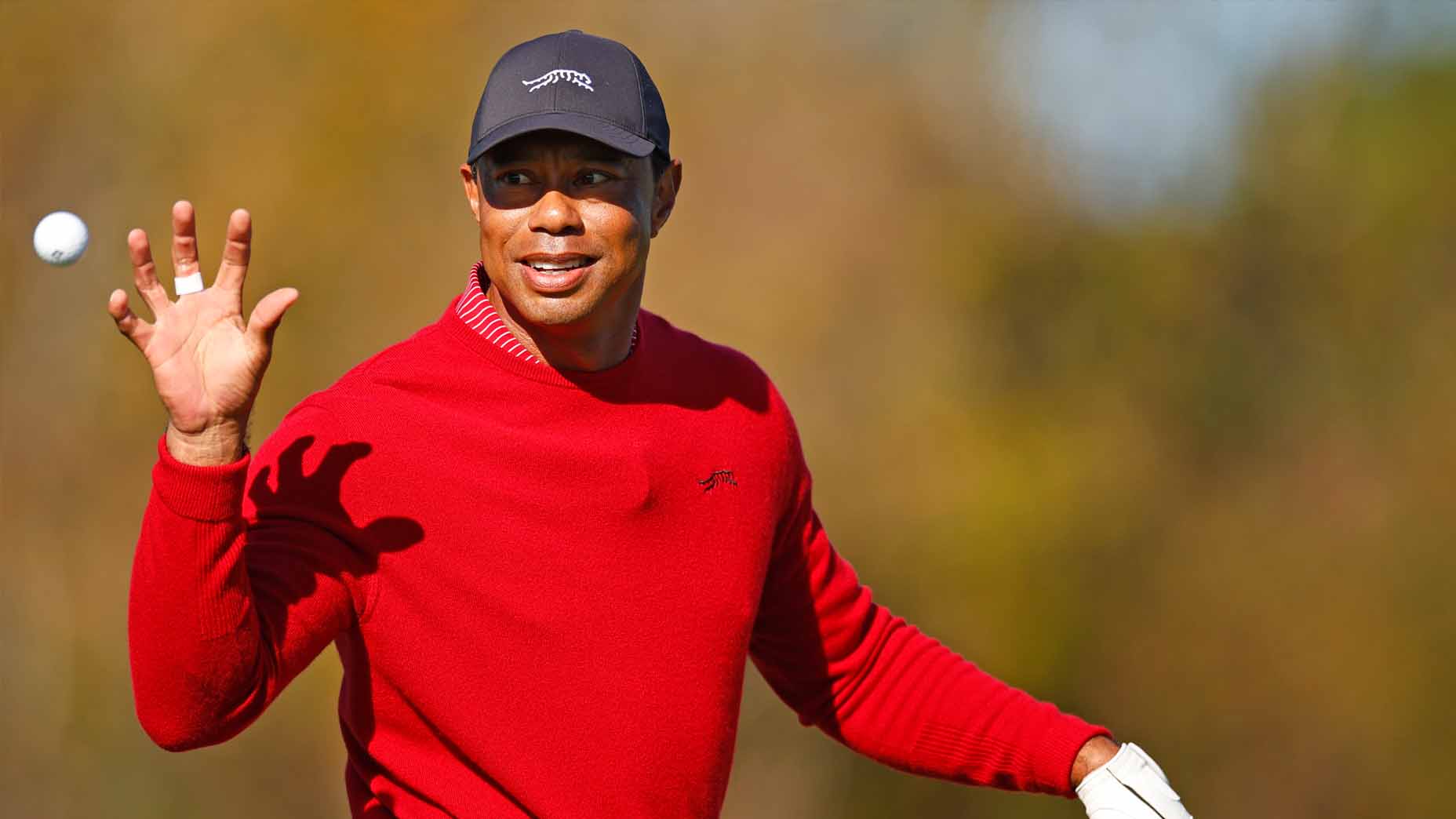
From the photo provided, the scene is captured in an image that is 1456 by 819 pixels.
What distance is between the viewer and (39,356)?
6273 millimetres

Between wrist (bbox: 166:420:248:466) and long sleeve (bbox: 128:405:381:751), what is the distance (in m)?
0.01

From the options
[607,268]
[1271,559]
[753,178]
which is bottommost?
[607,268]

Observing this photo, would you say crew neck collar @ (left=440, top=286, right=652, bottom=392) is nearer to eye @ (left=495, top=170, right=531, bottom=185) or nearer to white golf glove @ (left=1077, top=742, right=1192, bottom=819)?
eye @ (left=495, top=170, right=531, bottom=185)

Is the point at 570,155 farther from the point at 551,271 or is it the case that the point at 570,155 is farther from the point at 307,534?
the point at 307,534

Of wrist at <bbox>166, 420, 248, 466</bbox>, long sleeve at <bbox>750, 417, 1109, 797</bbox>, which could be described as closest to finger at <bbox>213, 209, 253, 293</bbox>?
wrist at <bbox>166, 420, 248, 466</bbox>

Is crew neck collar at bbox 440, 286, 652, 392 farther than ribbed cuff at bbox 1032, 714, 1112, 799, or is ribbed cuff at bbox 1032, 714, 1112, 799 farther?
ribbed cuff at bbox 1032, 714, 1112, 799

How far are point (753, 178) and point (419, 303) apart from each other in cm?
152

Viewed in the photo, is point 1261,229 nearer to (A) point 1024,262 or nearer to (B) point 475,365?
(A) point 1024,262

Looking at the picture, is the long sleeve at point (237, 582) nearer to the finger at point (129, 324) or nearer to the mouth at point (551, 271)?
the finger at point (129, 324)

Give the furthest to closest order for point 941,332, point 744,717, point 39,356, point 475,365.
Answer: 1. point 941,332
2. point 744,717
3. point 39,356
4. point 475,365

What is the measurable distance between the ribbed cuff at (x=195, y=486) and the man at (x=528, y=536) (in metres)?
0.05

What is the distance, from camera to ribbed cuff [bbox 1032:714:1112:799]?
2605mm

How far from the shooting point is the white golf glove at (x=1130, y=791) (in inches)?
98.7

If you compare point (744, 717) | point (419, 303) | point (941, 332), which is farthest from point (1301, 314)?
point (419, 303)
